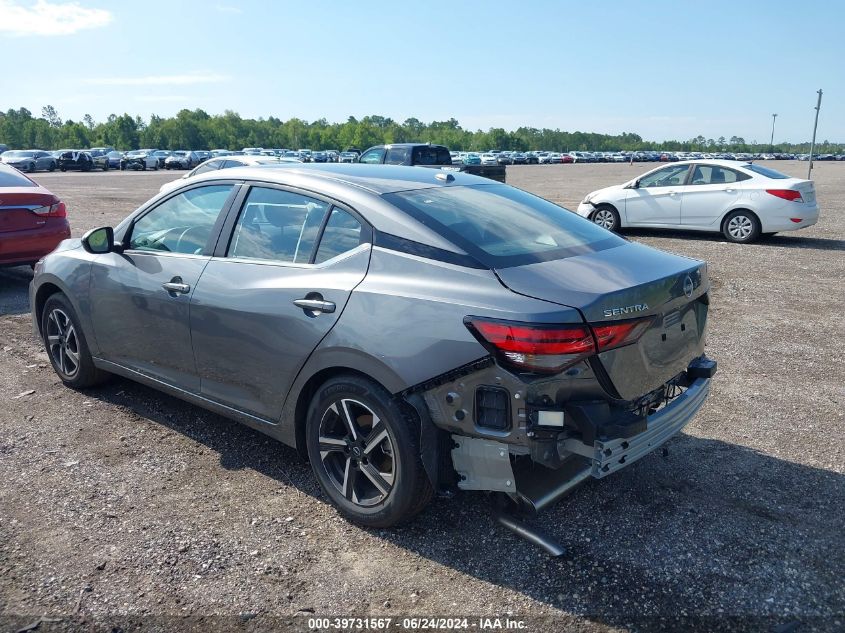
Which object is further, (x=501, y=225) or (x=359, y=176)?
(x=359, y=176)

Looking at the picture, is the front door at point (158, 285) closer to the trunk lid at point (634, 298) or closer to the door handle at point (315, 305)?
the door handle at point (315, 305)

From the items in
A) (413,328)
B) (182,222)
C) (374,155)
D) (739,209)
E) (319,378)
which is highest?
(374,155)

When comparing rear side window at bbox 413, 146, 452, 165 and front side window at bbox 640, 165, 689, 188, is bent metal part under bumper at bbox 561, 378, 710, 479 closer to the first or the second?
front side window at bbox 640, 165, 689, 188

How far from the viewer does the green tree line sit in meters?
122

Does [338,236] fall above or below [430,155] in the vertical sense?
below

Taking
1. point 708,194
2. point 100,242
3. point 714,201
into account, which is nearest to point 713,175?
point 708,194

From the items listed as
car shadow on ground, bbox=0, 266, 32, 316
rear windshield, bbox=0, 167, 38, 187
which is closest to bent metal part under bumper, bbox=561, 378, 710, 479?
car shadow on ground, bbox=0, 266, 32, 316

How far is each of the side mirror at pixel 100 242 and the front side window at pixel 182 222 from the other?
0.14m

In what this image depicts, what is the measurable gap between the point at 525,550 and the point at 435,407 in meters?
0.86

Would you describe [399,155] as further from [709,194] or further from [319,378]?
[319,378]

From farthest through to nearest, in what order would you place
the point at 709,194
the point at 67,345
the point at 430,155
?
the point at 430,155 < the point at 709,194 < the point at 67,345

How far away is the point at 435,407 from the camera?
A: 121 inches

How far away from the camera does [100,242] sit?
468 cm

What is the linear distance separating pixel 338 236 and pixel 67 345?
9.43ft
